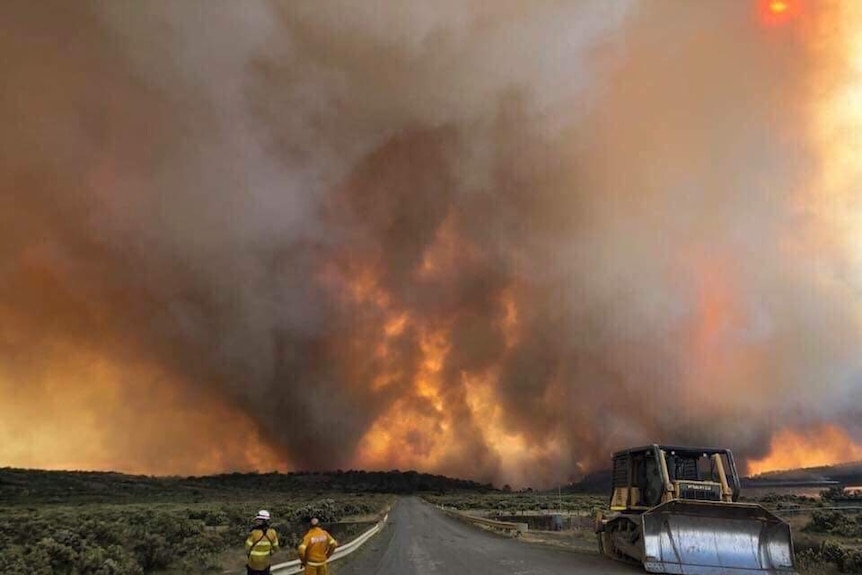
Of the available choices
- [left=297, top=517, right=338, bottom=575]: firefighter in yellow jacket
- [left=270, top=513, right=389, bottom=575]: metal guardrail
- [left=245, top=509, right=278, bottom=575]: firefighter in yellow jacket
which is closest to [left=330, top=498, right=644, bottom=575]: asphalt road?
[left=270, top=513, right=389, bottom=575]: metal guardrail

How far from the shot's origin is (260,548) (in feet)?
32.1

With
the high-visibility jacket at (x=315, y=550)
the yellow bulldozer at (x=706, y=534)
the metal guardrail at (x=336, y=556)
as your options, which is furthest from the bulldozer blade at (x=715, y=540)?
the high-visibility jacket at (x=315, y=550)

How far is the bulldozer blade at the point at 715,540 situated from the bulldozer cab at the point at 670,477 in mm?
940

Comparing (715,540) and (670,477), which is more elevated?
(670,477)

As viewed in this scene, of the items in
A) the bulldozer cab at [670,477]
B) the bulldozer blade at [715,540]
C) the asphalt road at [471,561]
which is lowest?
the asphalt road at [471,561]

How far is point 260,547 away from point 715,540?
1273 centimetres

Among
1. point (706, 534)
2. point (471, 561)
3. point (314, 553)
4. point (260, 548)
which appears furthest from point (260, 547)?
point (706, 534)

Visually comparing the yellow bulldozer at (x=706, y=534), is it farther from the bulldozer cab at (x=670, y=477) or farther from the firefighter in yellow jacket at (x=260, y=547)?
the firefighter in yellow jacket at (x=260, y=547)

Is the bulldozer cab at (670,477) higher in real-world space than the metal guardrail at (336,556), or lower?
higher

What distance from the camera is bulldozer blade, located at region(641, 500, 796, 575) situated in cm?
1481

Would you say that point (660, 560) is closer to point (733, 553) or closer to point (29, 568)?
point (733, 553)

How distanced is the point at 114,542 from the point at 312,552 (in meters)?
14.6

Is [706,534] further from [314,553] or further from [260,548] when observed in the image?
[260,548]

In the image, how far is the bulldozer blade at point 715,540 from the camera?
14812 mm
